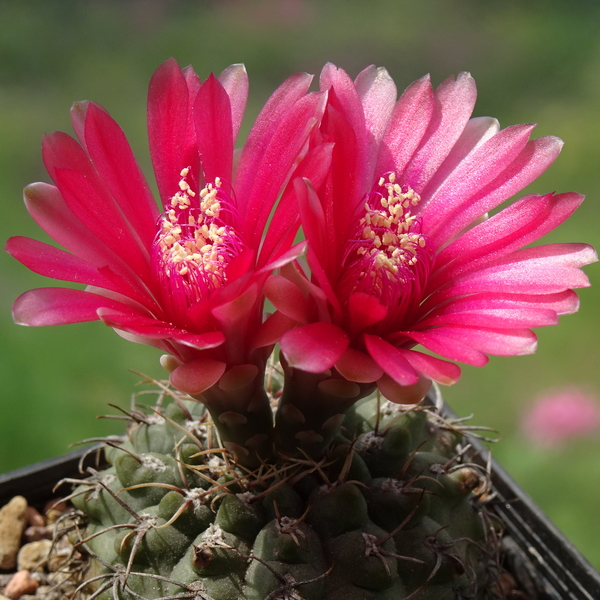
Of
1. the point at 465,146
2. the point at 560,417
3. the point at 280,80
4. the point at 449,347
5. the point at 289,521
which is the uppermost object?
the point at 280,80

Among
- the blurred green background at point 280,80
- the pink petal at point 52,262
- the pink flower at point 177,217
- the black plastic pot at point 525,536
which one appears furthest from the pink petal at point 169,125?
the blurred green background at point 280,80

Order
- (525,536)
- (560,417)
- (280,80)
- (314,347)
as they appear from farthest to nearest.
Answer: (280,80)
(560,417)
(525,536)
(314,347)

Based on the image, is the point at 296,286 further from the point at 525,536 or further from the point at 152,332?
the point at 525,536

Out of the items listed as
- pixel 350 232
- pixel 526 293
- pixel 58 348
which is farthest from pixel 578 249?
pixel 58 348

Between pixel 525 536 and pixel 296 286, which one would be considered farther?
pixel 525 536

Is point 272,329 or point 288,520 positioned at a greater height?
point 272,329

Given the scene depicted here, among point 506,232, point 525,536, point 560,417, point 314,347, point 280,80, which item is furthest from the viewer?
point 280,80

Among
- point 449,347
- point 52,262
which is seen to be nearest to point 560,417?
point 449,347
